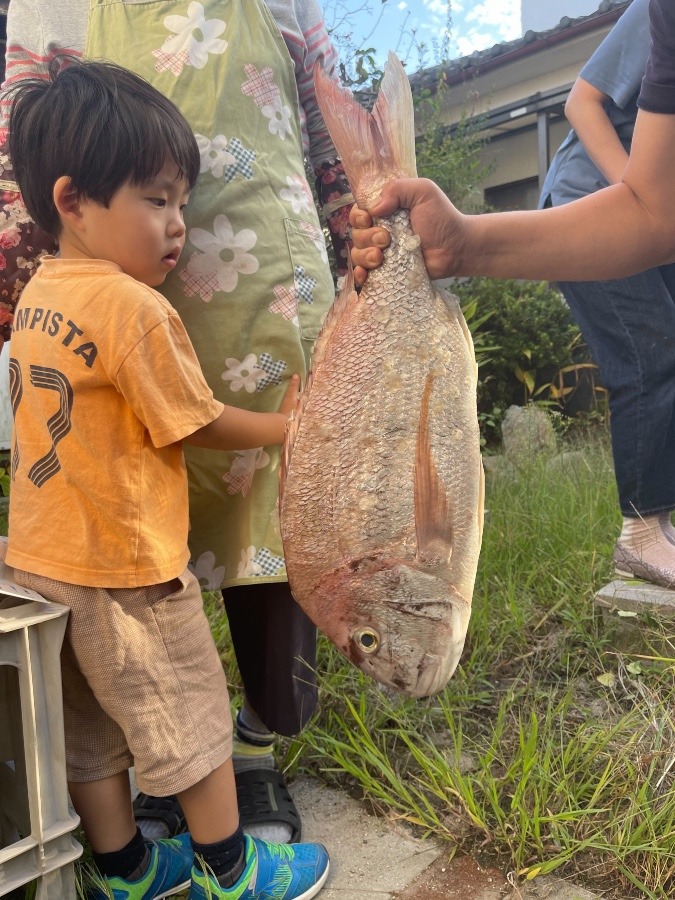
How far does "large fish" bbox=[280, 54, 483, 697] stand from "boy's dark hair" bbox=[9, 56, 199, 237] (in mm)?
547

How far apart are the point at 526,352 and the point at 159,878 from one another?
229 inches

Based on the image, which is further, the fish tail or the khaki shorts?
the khaki shorts

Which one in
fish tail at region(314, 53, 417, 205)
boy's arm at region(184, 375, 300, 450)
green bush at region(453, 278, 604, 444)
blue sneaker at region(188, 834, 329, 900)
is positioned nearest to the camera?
fish tail at region(314, 53, 417, 205)

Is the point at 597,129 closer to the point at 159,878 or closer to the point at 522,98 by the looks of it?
the point at 159,878

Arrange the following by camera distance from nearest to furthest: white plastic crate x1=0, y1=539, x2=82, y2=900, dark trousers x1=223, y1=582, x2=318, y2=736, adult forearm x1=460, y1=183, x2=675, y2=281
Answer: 1. adult forearm x1=460, y1=183, x2=675, y2=281
2. white plastic crate x1=0, y1=539, x2=82, y2=900
3. dark trousers x1=223, y1=582, x2=318, y2=736

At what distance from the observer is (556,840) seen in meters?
1.97

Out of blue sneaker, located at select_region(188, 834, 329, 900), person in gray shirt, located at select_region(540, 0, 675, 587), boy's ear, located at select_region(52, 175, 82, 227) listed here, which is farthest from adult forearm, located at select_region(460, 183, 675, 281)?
blue sneaker, located at select_region(188, 834, 329, 900)

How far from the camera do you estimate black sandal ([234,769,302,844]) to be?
2154 mm

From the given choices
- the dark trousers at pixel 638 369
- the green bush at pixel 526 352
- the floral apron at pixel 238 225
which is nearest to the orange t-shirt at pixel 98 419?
the floral apron at pixel 238 225

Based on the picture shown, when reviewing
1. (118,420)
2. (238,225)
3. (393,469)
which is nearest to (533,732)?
(393,469)

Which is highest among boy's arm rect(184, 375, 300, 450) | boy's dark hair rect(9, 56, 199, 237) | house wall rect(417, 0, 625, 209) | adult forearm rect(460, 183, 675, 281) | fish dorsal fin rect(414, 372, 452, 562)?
house wall rect(417, 0, 625, 209)

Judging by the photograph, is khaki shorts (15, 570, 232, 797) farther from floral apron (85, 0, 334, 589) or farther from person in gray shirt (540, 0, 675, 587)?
person in gray shirt (540, 0, 675, 587)

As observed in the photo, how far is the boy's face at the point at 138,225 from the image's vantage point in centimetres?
164

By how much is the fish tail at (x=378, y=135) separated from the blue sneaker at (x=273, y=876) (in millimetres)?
1529
